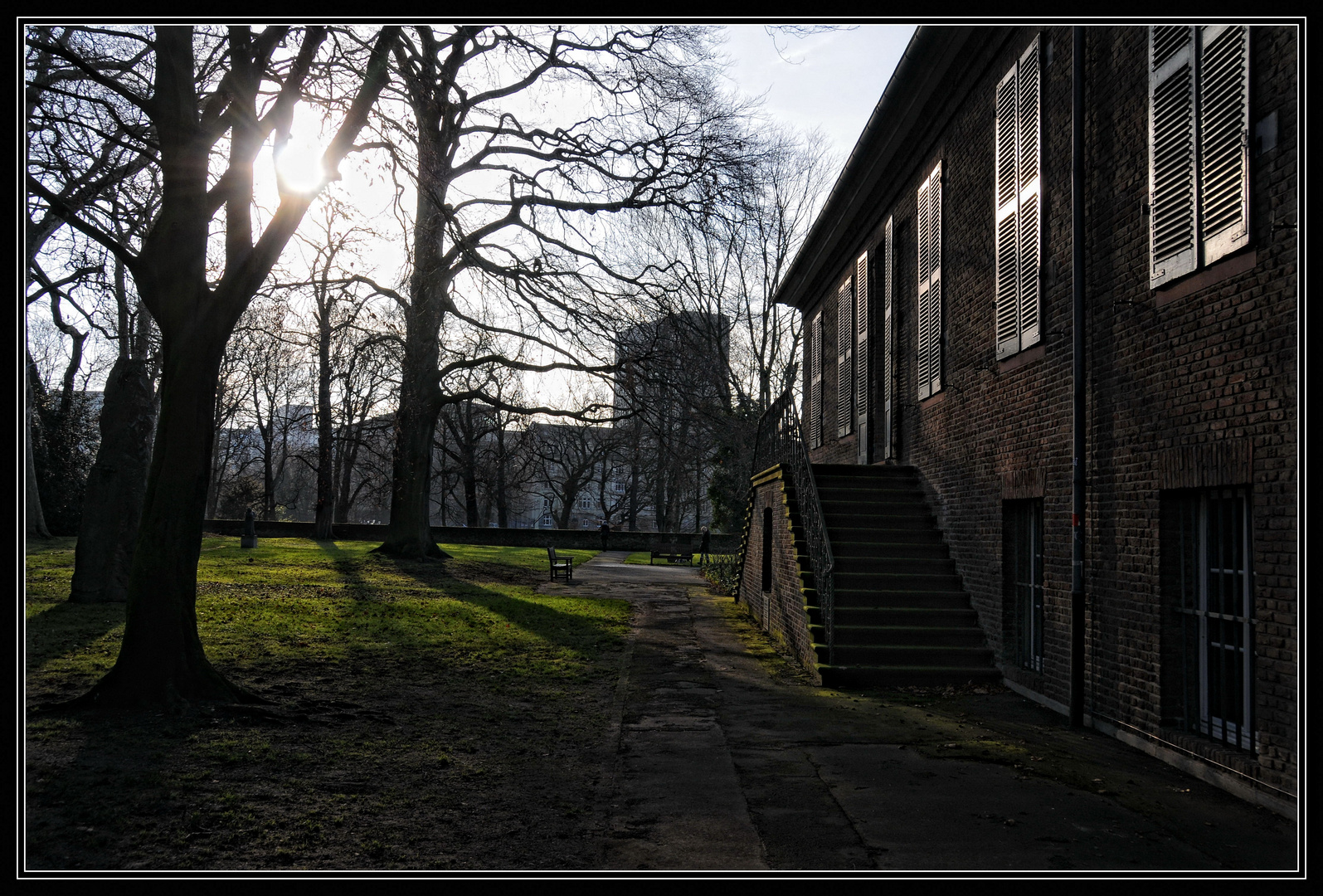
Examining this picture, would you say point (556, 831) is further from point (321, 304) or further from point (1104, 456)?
point (321, 304)

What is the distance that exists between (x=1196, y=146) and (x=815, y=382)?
50.9 ft

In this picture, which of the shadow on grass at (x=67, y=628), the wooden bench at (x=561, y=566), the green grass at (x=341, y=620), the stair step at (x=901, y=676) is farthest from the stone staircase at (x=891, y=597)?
the wooden bench at (x=561, y=566)

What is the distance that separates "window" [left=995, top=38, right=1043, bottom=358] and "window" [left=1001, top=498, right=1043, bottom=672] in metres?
1.74

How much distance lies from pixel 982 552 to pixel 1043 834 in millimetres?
5899

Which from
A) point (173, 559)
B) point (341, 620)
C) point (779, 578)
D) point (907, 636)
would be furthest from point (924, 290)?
point (173, 559)

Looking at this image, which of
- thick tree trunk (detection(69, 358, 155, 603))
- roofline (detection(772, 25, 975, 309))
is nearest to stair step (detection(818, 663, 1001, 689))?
roofline (detection(772, 25, 975, 309))

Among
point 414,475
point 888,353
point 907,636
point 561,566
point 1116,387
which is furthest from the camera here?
point 414,475

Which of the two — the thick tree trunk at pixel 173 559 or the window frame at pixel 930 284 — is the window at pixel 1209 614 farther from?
the thick tree trunk at pixel 173 559

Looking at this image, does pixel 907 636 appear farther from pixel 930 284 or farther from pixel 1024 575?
pixel 930 284

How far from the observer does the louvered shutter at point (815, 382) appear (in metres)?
21.3

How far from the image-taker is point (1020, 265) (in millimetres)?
9867

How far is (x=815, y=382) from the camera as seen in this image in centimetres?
2209

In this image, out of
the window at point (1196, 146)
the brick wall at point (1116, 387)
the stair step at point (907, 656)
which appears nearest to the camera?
the brick wall at point (1116, 387)

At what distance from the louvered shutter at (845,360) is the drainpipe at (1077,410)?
9.22 m
